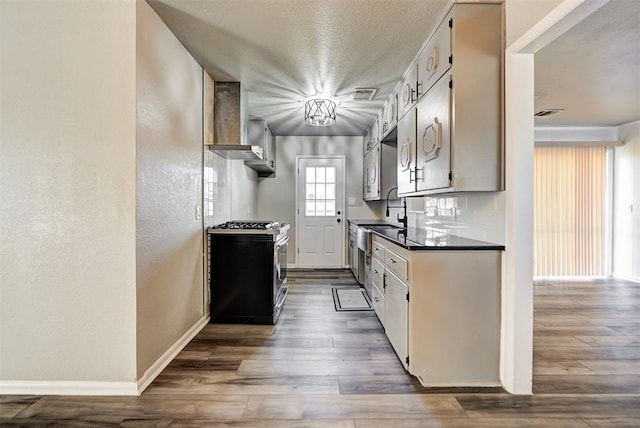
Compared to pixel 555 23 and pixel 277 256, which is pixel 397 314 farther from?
pixel 555 23

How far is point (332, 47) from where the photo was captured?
8.70 ft

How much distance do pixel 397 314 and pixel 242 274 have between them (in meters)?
1.60

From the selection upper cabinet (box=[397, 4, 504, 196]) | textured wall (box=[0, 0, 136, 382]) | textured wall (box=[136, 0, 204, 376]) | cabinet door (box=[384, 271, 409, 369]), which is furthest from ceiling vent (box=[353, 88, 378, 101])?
textured wall (box=[0, 0, 136, 382])

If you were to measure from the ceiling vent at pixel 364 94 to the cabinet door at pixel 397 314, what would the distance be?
2094 mm

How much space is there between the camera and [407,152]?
3070 millimetres

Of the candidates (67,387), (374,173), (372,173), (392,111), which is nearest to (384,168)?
(374,173)

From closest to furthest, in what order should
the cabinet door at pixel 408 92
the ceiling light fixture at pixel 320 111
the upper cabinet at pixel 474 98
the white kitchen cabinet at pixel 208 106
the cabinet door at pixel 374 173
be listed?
the upper cabinet at pixel 474 98 < the cabinet door at pixel 408 92 < the white kitchen cabinet at pixel 208 106 < the ceiling light fixture at pixel 320 111 < the cabinet door at pixel 374 173

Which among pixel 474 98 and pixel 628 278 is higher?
pixel 474 98

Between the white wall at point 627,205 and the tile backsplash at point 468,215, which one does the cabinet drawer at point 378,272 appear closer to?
the tile backsplash at point 468,215

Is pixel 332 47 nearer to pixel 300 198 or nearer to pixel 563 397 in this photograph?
pixel 563 397

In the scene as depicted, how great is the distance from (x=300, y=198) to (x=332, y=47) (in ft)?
11.8

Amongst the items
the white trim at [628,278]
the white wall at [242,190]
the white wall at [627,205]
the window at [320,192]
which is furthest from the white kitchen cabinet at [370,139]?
the white trim at [628,278]

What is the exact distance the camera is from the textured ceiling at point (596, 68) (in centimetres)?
224

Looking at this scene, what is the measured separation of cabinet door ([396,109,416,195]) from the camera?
2891mm
